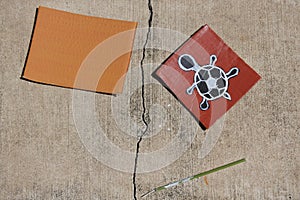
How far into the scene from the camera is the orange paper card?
306 centimetres

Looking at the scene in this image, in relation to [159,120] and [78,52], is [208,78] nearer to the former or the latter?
[159,120]

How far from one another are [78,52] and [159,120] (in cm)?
70

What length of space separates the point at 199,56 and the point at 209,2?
1.27 feet

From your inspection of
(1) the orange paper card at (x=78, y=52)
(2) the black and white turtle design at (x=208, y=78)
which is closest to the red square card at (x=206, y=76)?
(2) the black and white turtle design at (x=208, y=78)

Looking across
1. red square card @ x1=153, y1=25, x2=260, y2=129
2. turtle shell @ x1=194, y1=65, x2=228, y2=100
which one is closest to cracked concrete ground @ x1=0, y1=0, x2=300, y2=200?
red square card @ x1=153, y1=25, x2=260, y2=129

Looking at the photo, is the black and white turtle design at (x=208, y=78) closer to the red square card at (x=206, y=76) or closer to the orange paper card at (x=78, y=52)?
the red square card at (x=206, y=76)

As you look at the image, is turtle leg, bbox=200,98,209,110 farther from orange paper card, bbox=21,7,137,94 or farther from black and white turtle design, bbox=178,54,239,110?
orange paper card, bbox=21,7,137,94

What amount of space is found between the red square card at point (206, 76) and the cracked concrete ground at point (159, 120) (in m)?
0.05

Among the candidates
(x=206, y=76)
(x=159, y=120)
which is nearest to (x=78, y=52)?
(x=159, y=120)

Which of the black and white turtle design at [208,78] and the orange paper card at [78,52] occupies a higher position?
the orange paper card at [78,52]

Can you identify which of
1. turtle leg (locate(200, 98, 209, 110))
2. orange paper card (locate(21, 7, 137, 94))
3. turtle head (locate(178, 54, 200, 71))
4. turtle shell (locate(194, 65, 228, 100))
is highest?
orange paper card (locate(21, 7, 137, 94))

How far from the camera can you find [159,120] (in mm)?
3090

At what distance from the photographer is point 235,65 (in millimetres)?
3146

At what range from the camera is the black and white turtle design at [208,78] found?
3.12 metres
